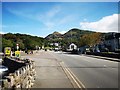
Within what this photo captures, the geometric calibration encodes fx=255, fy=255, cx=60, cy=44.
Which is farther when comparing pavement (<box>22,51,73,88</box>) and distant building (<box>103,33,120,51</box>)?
distant building (<box>103,33,120,51</box>)

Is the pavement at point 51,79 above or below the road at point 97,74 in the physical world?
below

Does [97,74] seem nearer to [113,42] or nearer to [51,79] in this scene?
[51,79]

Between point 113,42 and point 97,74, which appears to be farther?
point 113,42

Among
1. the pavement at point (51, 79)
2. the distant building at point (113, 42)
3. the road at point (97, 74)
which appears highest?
the distant building at point (113, 42)

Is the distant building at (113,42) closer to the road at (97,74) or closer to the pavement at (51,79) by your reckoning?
the road at (97,74)

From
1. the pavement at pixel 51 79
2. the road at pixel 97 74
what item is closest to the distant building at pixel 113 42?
the road at pixel 97 74

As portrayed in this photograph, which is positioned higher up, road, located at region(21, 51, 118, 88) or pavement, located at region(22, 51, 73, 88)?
road, located at region(21, 51, 118, 88)

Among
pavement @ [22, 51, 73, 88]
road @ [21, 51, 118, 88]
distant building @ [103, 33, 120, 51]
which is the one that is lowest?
pavement @ [22, 51, 73, 88]

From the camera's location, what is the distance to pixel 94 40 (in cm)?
11188

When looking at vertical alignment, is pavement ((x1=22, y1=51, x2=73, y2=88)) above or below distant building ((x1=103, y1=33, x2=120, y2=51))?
below

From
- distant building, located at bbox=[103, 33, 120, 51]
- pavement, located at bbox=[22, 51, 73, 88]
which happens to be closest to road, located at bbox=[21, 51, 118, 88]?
pavement, located at bbox=[22, 51, 73, 88]

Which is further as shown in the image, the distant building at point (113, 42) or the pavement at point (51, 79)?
the distant building at point (113, 42)

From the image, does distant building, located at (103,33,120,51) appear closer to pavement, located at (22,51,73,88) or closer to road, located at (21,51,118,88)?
road, located at (21,51,118,88)

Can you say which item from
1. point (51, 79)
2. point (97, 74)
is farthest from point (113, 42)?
point (51, 79)
